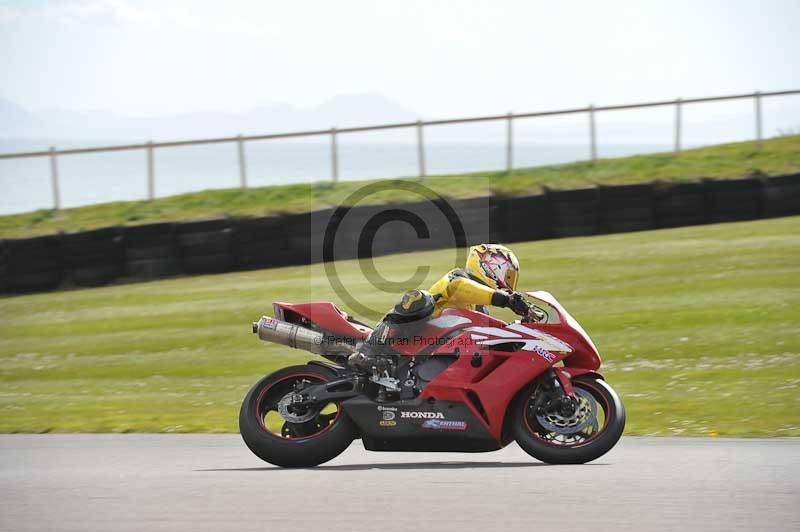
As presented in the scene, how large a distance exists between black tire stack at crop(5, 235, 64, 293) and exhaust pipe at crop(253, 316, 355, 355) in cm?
1281

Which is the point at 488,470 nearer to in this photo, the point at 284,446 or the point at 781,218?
the point at 284,446

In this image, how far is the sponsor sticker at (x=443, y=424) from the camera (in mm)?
7812

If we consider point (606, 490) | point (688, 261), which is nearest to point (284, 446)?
point (606, 490)

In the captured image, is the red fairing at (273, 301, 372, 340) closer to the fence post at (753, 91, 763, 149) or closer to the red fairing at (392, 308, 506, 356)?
the red fairing at (392, 308, 506, 356)

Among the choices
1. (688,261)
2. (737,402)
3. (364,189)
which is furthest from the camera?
(364,189)

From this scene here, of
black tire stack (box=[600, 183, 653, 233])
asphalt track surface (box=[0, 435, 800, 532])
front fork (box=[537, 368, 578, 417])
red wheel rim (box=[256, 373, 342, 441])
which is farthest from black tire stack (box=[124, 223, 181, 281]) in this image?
Result: front fork (box=[537, 368, 578, 417])

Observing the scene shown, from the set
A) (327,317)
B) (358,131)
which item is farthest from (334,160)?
(327,317)

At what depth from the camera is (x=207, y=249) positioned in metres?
20.5

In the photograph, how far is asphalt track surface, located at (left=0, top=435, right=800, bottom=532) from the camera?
6.08 m

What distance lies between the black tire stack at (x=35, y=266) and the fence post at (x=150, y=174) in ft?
14.9

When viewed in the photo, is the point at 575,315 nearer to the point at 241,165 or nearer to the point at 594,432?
the point at 594,432

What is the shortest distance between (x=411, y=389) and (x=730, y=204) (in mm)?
15183

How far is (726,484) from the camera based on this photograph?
6840 mm

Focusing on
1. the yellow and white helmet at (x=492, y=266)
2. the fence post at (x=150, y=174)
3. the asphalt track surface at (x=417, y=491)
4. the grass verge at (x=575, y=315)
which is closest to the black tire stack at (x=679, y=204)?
the grass verge at (x=575, y=315)
